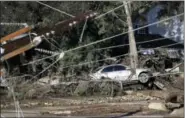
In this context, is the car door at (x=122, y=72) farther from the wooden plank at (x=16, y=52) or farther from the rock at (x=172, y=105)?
the wooden plank at (x=16, y=52)

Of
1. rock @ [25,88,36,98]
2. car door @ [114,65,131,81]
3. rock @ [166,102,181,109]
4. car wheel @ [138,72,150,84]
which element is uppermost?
car door @ [114,65,131,81]

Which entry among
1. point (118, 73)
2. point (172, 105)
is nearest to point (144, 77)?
point (118, 73)

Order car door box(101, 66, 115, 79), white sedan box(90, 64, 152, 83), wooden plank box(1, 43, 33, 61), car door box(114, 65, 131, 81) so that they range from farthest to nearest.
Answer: car door box(101, 66, 115, 79)
car door box(114, 65, 131, 81)
white sedan box(90, 64, 152, 83)
wooden plank box(1, 43, 33, 61)

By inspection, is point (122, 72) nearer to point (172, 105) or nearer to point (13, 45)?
point (172, 105)

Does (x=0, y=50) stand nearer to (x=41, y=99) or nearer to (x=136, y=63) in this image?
(x=41, y=99)

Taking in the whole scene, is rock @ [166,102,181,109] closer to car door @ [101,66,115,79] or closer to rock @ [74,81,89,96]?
rock @ [74,81,89,96]

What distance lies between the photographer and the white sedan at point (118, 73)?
2717cm

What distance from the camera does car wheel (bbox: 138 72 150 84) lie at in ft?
87.0

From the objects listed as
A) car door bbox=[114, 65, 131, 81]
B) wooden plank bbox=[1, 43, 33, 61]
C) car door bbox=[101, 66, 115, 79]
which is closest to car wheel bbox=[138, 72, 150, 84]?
car door bbox=[114, 65, 131, 81]

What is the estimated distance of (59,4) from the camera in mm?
26531

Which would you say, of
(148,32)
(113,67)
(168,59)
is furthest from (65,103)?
(148,32)

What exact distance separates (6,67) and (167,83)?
19.9m

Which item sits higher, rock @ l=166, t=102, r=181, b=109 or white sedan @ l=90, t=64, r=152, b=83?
white sedan @ l=90, t=64, r=152, b=83

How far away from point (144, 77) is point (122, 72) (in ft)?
4.87
